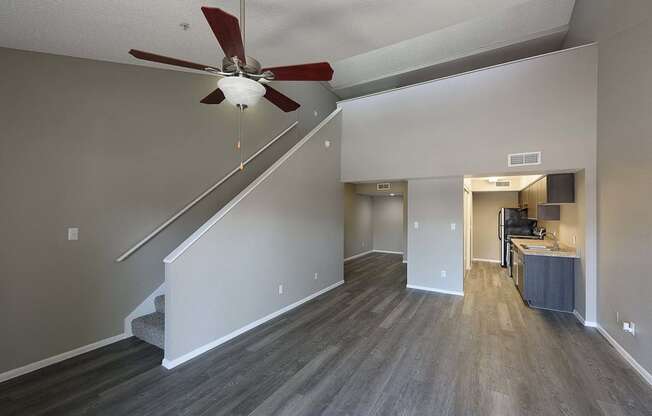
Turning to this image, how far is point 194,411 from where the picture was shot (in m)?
2.04

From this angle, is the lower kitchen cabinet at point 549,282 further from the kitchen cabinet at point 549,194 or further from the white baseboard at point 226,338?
the white baseboard at point 226,338

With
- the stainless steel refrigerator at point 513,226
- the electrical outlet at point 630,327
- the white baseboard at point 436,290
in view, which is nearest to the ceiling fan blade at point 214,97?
the electrical outlet at point 630,327

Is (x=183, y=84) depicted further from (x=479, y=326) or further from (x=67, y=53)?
Result: (x=479, y=326)

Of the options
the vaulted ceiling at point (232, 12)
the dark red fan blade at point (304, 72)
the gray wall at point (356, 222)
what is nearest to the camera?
the dark red fan blade at point (304, 72)

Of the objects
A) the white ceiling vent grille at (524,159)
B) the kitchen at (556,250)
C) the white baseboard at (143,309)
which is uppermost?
the white ceiling vent grille at (524,159)

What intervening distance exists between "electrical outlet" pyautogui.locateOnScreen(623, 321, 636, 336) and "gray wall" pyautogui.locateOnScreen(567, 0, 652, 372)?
61 mm

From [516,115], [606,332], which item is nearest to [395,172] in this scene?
[516,115]

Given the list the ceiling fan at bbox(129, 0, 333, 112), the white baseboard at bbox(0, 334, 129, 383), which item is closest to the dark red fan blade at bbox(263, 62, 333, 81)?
the ceiling fan at bbox(129, 0, 333, 112)

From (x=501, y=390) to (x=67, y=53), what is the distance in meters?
5.27

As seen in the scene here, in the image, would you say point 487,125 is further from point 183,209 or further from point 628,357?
point 183,209

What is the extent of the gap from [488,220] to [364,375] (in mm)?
7239

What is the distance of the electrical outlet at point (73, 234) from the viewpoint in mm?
2795

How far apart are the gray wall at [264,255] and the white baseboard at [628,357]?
3855mm

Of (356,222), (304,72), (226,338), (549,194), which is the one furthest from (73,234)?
(356,222)
